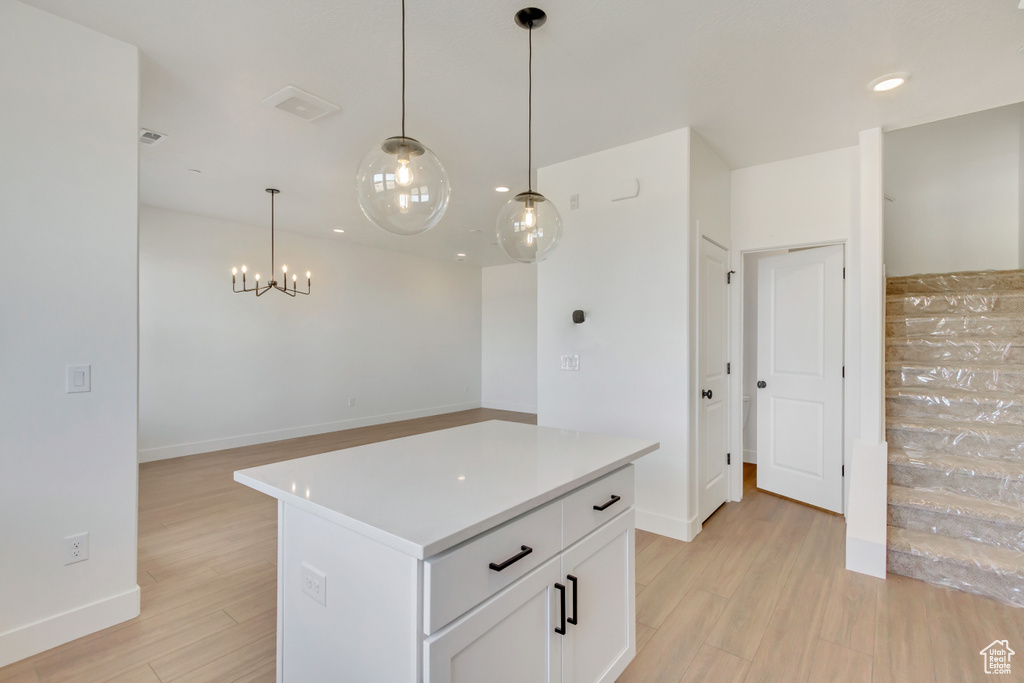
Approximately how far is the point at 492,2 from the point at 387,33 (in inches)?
20.7

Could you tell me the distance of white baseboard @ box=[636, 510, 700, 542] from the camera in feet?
10.0

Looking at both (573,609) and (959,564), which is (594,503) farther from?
(959,564)

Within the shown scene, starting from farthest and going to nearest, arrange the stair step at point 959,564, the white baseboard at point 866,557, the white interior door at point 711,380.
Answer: the white interior door at point 711,380 → the white baseboard at point 866,557 → the stair step at point 959,564

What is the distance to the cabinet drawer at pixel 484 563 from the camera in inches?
39.8

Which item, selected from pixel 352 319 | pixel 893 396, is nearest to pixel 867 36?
pixel 893 396

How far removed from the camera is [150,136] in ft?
10.4

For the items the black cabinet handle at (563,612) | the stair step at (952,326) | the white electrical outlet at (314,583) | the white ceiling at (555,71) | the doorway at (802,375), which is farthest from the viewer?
the doorway at (802,375)

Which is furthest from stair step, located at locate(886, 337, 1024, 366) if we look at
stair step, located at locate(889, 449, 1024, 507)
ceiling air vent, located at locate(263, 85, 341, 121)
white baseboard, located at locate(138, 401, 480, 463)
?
white baseboard, located at locate(138, 401, 480, 463)

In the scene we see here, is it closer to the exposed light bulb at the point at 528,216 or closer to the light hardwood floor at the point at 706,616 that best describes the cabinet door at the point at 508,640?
the light hardwood floor at the point at 706,616

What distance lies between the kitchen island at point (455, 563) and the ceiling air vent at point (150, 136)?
9.36 feet

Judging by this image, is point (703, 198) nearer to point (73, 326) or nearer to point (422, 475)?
point (422, 475)

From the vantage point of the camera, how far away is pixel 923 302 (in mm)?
3811

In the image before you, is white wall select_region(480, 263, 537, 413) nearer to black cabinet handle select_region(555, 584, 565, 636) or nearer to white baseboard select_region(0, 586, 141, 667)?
white baseboard select_region(0, 586, 141, 667)

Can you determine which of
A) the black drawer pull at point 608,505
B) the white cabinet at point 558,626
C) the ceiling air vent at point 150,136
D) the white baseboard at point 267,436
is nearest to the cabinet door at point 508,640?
the white cabinet at point 558,626
